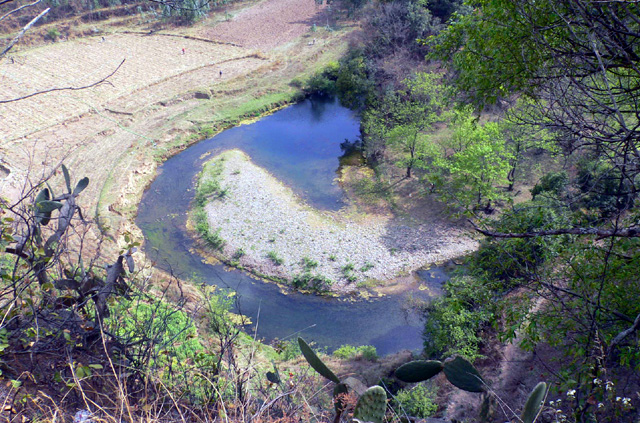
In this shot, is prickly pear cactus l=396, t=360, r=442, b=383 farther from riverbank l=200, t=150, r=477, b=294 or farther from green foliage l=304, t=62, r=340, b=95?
green foliage l=304, t=62, r=340, b=95

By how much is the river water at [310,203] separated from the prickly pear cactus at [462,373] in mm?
3551

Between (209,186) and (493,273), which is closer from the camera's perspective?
(493,273)

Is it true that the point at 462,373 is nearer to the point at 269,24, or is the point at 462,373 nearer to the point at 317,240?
the point at 317,240

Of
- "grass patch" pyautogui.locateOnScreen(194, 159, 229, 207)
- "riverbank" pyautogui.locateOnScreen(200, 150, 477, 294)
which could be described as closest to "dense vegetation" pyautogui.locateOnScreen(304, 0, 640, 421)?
"riverbank" pyautogui.locateOnScreen(200, 150, 477, 294)

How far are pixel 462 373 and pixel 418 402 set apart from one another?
4.77m

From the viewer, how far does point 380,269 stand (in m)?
18.3

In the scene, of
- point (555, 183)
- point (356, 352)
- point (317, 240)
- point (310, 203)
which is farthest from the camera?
point (310, 203)

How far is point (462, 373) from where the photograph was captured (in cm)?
618

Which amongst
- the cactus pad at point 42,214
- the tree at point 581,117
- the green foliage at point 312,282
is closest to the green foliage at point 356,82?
the green foliage at point 312,282

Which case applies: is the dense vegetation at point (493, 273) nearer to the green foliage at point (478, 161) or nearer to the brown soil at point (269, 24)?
the green foliage at point (478, 161)

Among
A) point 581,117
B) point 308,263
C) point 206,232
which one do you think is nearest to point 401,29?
point 308,263

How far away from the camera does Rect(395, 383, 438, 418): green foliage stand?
10273 mm

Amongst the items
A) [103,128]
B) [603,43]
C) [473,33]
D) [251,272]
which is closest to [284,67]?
[103,128]

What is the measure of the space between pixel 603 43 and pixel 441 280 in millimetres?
12864
